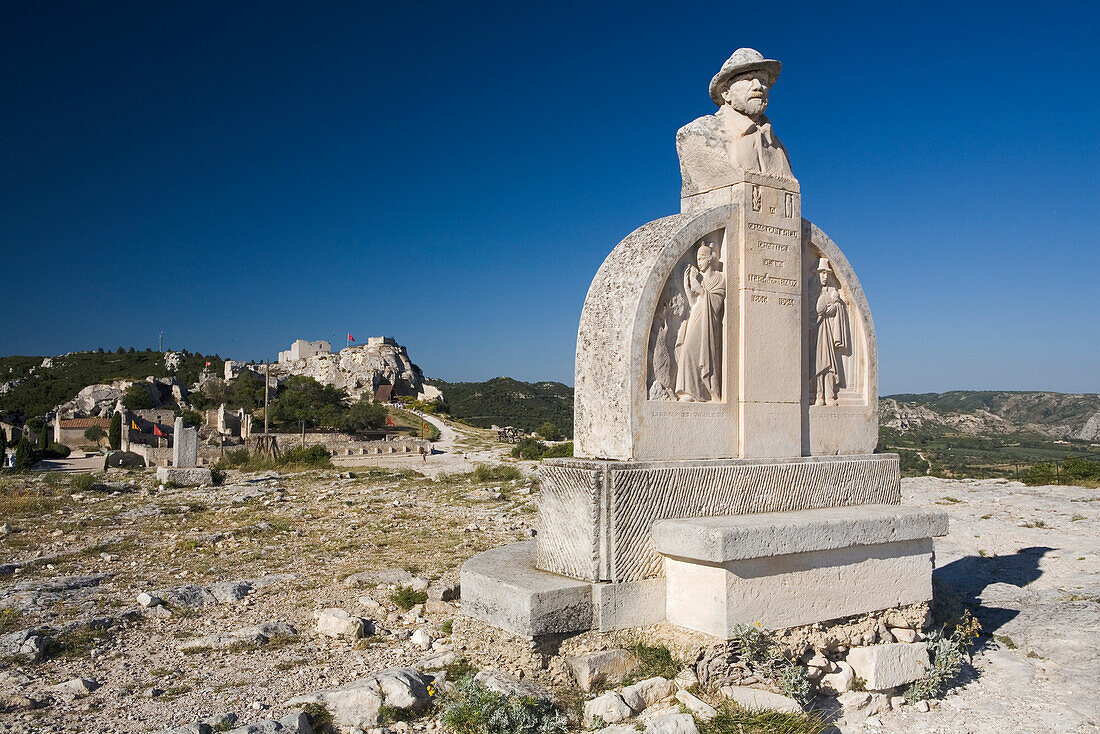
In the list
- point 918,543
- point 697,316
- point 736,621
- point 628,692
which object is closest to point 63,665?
point 628,692

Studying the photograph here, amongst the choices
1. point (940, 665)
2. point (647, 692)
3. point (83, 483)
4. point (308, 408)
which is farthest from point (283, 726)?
point (308, 408)

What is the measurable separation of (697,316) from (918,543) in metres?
2.46

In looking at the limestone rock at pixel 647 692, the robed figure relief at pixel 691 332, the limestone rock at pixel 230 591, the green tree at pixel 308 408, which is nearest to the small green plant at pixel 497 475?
the limestone rock at pixel 230 591

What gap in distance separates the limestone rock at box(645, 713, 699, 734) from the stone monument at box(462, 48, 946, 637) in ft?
3.16

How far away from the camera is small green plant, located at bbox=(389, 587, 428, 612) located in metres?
6.05

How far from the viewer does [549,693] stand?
413 cm

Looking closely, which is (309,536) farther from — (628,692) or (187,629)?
(628,692)

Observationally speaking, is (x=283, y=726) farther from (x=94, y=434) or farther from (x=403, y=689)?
(x=94, y=434)

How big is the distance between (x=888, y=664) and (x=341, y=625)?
12.1 ft

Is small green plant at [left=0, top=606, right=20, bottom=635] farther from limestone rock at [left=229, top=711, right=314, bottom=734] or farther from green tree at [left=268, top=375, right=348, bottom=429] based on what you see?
green tree at [left=268, top=375, right=348, bottom=429]

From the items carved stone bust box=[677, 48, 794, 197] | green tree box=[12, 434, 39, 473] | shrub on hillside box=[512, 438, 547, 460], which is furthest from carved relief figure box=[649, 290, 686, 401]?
green tree box=[12, 434, 39, 473]

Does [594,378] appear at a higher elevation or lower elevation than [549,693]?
higher

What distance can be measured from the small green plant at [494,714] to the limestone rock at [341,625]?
5.01 ft

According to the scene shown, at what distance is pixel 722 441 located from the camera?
17.6 ft
